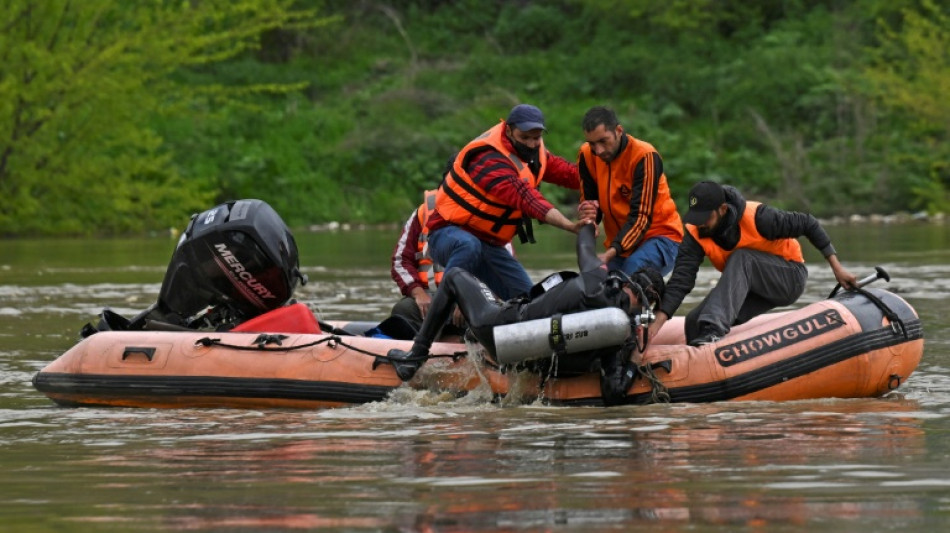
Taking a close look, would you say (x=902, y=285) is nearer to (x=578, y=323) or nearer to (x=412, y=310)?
(x=412, y=310)

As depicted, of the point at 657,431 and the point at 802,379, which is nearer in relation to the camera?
the point at 657,431

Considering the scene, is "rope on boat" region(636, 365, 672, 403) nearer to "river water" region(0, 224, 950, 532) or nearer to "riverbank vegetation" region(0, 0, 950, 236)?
"river water" region(0, 224, 950, 532)

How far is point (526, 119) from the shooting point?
8.40 meters

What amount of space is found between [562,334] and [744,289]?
1.03m

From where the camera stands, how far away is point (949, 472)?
5.82 m

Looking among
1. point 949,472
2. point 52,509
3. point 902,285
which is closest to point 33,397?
point 52,509

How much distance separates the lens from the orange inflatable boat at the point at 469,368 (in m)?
7.90

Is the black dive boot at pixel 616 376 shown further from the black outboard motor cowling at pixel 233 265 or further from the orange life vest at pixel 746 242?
the black outboard motor cowling at pixel 233 265

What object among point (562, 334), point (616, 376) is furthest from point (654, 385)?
point (562, 334)

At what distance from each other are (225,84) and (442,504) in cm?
2673

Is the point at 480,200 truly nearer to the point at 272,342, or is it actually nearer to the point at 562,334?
the point at 562,334

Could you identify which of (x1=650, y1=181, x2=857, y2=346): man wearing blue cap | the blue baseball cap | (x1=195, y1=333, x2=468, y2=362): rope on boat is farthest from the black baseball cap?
(x1=195, y1=333, x2=468, y2=362): rope on boat

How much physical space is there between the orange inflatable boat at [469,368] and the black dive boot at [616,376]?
0.04 metres

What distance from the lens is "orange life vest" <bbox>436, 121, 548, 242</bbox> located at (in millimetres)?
8508
